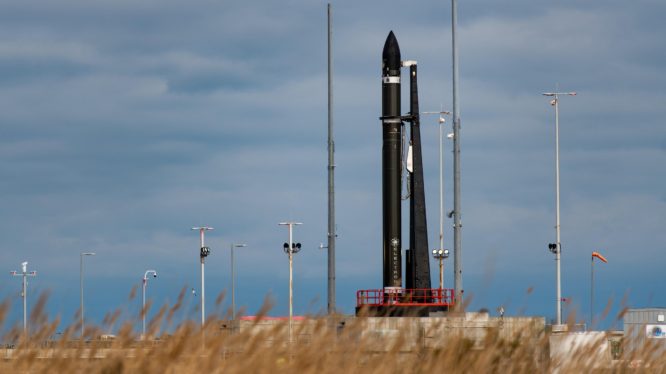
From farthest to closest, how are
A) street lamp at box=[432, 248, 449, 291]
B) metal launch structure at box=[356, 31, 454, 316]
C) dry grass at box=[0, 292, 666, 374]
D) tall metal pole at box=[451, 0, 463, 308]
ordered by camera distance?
1. street lamp at box=[432, 248, 449, 291]
2. metal launch structure at box=[356, 31, 454, 316]
3. tall metal pole at box=[451, 0, 463, 308]
4. dry grass at box=[0, 292, 666, 374]

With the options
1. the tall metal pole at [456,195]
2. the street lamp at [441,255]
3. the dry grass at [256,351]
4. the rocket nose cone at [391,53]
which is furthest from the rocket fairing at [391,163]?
the dry grass at [256,351]

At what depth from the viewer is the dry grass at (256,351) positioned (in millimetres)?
10250

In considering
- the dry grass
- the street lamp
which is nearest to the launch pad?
the street lamp

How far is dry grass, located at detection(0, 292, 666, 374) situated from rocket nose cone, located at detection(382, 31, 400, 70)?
40.3 m

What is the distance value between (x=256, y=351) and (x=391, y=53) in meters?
43.6

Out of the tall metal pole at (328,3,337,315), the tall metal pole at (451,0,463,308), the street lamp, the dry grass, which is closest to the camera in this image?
the dry grass

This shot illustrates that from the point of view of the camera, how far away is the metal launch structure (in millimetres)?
52844

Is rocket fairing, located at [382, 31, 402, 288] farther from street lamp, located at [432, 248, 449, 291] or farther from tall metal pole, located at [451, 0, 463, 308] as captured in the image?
street lamp, located at [432, 248, 449, 291]

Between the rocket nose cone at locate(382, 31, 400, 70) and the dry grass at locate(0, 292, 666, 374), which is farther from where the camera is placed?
the rocket nose cone at locate(382, 31, 400, 70)

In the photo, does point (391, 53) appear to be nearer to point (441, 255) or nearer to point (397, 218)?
point (397, 218)

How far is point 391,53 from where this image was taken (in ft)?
175

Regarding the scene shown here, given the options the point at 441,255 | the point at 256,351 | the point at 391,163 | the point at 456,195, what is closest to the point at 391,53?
the point at 391,163

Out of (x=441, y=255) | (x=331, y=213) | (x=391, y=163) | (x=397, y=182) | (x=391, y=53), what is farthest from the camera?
(x=441, y=255)

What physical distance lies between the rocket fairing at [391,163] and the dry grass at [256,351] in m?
39.7
